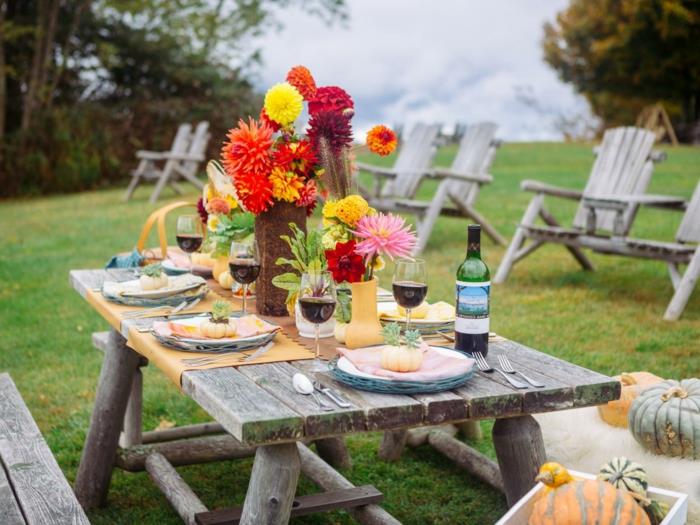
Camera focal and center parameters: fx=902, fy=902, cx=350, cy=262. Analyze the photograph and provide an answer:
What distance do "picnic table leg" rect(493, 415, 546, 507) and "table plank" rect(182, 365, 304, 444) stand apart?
0.66m

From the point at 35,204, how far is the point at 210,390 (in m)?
12.9

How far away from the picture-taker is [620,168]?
6.80 meters

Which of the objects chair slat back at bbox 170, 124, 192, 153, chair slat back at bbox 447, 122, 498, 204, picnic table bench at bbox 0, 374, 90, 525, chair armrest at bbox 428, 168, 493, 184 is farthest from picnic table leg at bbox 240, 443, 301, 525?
chair slat back at bbox 170, 124, 192, 153

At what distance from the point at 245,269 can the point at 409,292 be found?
0.55 metres

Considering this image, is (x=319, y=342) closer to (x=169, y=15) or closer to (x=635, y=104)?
(x=169, y=15)

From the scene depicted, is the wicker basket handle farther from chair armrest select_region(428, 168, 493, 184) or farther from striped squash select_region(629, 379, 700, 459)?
chair armrest select_region(428, 168, 493, 184)

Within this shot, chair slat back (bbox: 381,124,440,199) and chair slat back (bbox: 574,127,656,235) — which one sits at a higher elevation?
chair slat back (bbox: 574,127,656,235)

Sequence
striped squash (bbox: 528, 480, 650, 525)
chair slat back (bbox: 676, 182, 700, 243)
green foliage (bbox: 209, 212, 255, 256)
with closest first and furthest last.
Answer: striped squash (bbox: 528, 480, 650, 525) → green foliage (bbox: 209, 212, 255, 256) → chair slat back (bbox: 676, 182, 700, 243)

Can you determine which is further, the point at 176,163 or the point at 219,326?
the point at 176,163

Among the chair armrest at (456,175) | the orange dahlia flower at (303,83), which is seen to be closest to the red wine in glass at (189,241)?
the orange dahlia flower at (303,83)

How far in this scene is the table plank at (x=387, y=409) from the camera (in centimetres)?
191

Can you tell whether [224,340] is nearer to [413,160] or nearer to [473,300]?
[473,300]

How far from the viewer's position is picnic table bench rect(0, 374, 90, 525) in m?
2.20

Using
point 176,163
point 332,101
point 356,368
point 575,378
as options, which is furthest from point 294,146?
point 176,163
